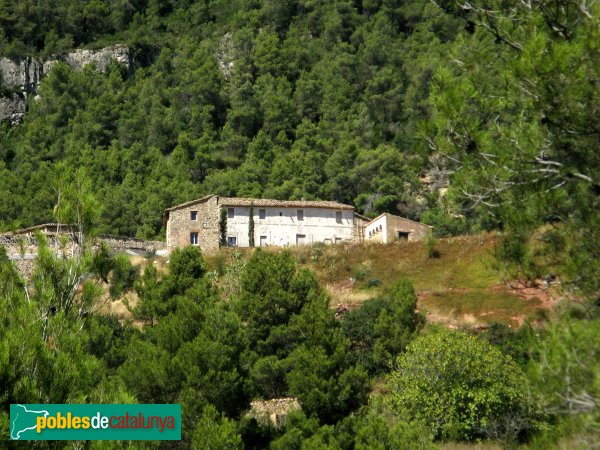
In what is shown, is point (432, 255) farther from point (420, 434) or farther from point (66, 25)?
point (66, 25)

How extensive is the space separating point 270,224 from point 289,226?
1.17 meters

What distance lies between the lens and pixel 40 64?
3713 inches

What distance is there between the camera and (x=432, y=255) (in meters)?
39.5

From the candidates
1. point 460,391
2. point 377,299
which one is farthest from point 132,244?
point 460,391

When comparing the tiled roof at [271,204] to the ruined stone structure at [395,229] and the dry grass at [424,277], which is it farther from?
the dry grass at [424,277]

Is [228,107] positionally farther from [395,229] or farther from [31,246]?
[31,246]

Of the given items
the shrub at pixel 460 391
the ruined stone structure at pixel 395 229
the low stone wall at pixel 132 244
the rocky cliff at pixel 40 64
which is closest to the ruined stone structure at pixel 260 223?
the low stone wall at pixel 132 244

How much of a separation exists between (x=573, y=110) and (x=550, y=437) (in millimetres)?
2942

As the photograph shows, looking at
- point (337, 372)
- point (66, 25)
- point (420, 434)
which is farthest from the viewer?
point (66, 25)

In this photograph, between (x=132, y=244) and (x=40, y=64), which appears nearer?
(x=132, y=244)

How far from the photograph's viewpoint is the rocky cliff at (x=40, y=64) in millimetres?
92444

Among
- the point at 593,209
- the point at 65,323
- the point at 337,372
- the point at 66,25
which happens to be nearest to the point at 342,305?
the point at 337,372

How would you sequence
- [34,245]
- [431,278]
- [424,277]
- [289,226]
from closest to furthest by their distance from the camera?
[431,278]
[424,277]
[34,245]
[289,226]

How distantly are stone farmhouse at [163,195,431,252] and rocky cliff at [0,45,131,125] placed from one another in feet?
159
